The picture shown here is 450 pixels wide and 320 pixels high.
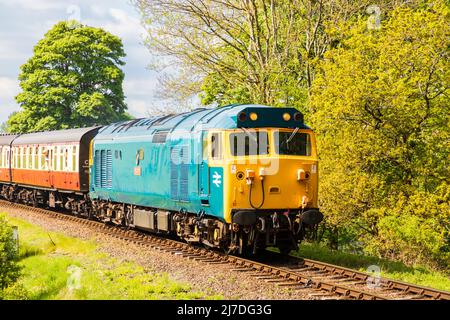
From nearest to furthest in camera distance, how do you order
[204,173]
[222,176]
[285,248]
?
[222,176], [204,173], [285,248]

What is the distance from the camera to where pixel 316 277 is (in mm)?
13320

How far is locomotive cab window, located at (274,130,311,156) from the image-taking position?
48.2 feet

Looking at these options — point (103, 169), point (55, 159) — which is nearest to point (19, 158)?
point (55, 159)

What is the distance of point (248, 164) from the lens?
14227 mm

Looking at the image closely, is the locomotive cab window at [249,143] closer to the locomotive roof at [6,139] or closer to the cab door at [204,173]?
the cab door at [204,173]

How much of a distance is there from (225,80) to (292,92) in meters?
3.30

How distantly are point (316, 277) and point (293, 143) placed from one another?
334 centimetres

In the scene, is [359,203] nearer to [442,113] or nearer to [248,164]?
[442,113]

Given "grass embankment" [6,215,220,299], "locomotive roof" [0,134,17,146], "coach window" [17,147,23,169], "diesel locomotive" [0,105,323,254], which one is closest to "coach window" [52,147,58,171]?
"coach window" [17,147,23,169]

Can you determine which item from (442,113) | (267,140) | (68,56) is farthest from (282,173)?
(68,56)

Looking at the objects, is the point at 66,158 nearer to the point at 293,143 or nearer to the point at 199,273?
the point at 293,143

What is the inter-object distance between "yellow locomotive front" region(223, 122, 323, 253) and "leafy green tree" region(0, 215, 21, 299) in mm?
4690

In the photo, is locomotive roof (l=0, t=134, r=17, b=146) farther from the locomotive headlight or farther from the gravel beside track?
the locomotive headlight
